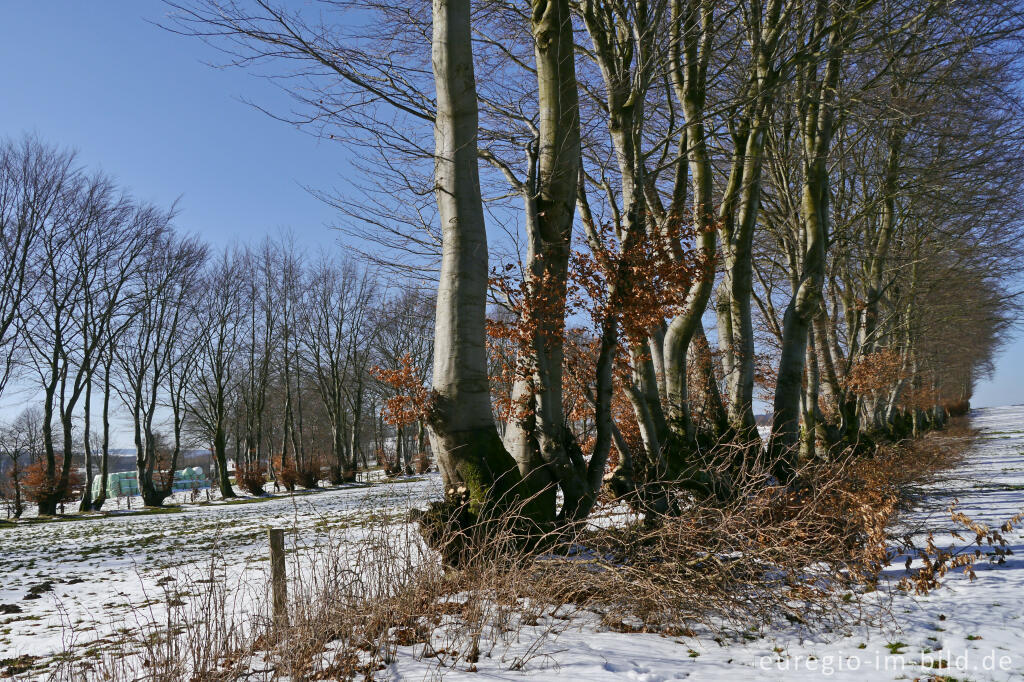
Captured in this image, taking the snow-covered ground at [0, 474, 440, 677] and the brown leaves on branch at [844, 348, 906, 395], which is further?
the brown leaves on branch at [844, 348, 906, 395]

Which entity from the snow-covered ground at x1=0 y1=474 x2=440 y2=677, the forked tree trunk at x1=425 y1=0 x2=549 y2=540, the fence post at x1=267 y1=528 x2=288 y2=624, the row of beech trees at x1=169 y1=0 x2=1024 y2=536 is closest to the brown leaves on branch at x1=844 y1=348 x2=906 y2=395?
the row of beech trees at x1=169 y1=0 x2=1024 y2=536

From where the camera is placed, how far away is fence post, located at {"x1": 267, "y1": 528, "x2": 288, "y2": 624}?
4.22 metres

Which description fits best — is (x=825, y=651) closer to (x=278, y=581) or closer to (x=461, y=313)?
(x=278, y=581)

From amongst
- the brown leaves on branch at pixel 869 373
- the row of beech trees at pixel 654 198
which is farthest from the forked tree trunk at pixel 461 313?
the brown leaves on branch at pixel 869 373

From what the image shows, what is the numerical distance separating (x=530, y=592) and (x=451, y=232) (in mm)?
3543

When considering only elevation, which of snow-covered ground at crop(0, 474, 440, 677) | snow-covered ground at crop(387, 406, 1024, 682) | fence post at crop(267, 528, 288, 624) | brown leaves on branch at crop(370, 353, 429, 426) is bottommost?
snow-covered ground at crop(387, 406, 1024, 682)

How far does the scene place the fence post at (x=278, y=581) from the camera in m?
4.22

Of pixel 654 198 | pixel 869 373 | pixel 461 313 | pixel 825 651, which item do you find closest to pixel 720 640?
pixel 825 651

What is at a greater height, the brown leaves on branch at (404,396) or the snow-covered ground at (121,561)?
the brown leaves on branch at (404,396)

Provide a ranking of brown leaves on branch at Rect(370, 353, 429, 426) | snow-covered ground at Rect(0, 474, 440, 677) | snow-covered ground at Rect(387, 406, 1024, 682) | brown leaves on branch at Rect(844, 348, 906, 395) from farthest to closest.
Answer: brown leaves on branch at Rect(844, 348, 906, 395) < brown leaves on branch at Rect(370, 353, 429, 426) < snow-covered ground at Rect(0, 474, 440, 677) < snow-covered ground at Rect(387, 406, 1024, 682)

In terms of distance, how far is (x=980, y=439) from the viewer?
3112 centimetres

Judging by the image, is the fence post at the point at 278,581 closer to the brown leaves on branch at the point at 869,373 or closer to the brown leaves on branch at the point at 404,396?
the brown leaves on branch at the point at 404,396

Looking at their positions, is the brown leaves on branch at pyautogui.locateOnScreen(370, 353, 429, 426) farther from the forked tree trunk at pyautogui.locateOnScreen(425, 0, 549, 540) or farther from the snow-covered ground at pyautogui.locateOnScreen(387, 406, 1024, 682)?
the snow-covered ground at pyautogui.locateOnScreen(387, 406, 1024, 682)

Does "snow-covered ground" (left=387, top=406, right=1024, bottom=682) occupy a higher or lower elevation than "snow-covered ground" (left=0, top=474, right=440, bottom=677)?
lower
